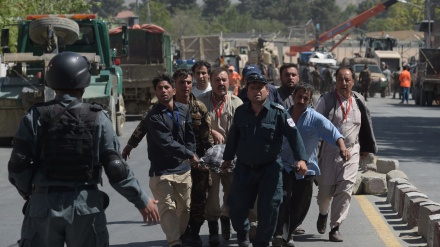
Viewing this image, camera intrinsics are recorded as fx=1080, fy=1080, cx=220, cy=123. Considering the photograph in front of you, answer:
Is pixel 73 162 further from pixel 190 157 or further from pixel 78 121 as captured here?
pixel 190 157

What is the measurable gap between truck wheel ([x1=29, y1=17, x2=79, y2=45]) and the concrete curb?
9408mm

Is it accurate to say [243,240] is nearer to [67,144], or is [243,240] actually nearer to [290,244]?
[290,244]

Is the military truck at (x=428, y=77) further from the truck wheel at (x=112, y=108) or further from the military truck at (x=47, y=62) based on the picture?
the truck wheel at (x=112, y=108)

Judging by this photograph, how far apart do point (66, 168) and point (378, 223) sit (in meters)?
6.18

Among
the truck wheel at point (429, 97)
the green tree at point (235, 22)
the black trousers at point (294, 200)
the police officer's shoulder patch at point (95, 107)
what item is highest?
the police officer's shoulder patch at point (95, 107)

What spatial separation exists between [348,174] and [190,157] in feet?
6.41

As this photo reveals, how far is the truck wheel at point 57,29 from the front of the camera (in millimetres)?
22875

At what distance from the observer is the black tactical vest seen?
241 inches

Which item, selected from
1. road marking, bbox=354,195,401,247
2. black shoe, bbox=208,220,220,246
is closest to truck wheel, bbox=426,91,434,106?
road marking, bbox=354,195,401,247

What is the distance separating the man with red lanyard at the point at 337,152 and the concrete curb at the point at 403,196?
2.56ft

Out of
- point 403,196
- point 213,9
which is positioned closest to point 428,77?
point 403,196

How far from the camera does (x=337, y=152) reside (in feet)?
35.5

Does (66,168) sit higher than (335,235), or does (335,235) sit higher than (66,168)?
(66,168)

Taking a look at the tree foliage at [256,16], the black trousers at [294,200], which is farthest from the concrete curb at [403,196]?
the tree foliage at [256,16]
